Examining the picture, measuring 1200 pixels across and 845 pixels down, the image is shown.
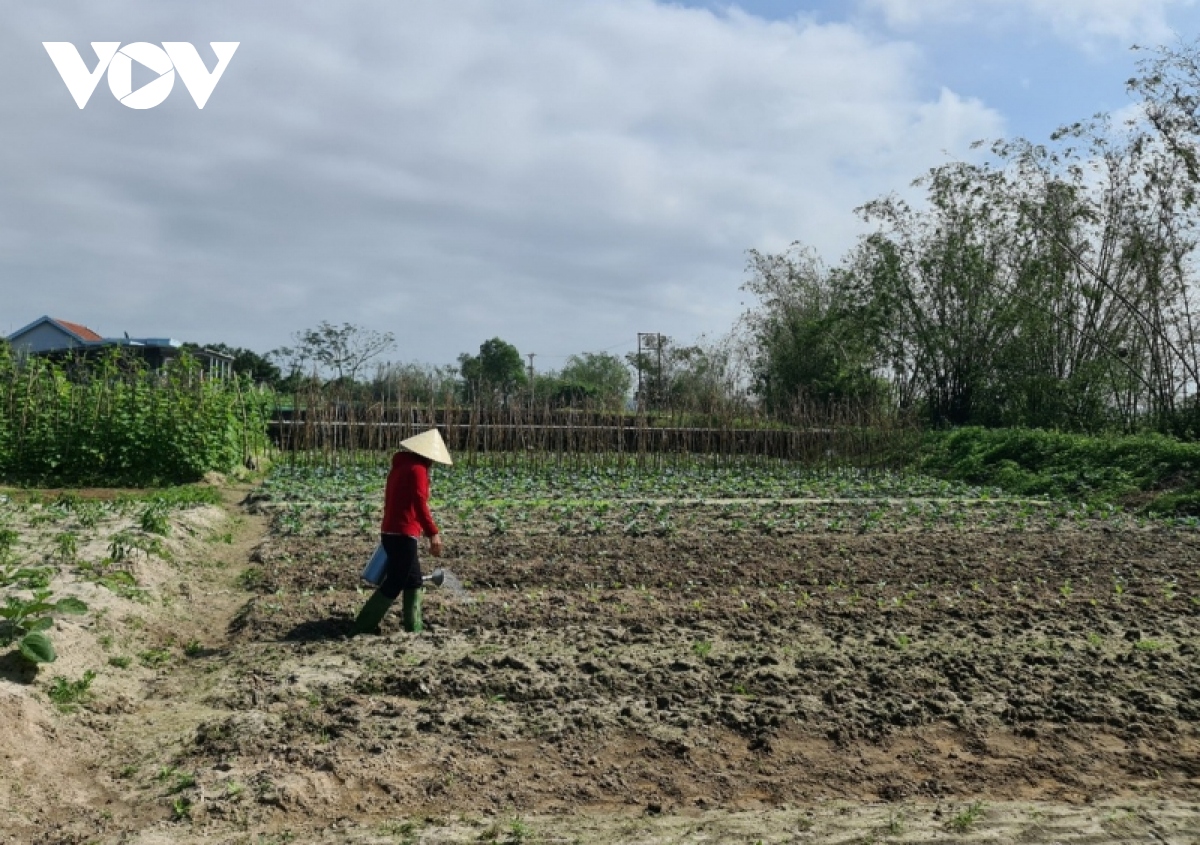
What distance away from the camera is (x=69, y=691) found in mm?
5348

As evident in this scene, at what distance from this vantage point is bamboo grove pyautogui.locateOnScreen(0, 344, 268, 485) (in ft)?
53.7

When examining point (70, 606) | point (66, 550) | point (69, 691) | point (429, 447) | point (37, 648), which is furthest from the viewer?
point (66, 550)

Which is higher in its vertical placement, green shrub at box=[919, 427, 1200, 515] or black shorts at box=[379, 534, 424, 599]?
green shrub at box=[919, 427, 1200, 515]

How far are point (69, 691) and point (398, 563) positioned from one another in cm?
202

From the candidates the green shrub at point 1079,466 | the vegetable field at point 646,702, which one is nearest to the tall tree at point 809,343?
the green shrub at point 1079,466

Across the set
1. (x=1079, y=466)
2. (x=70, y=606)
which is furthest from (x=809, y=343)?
(x=70, y=606)

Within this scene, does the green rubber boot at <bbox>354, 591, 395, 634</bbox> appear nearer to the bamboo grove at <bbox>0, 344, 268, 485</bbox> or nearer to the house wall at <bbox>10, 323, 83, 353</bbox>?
the bamboo grove at <bbox>0, 344, 268, 485</bbox>

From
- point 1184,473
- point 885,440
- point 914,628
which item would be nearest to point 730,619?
point 914,628

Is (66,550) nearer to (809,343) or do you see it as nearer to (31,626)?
(31,626)

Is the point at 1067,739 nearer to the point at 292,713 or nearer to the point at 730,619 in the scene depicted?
the point at 730,619

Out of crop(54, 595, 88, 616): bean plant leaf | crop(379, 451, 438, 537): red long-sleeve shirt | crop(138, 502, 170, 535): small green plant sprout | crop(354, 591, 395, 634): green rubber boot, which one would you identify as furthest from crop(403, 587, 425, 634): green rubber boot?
crop(138, 502, 170, 535): small green plant sprout

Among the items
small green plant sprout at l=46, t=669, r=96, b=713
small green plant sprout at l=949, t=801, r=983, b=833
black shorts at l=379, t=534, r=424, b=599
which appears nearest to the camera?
small green plant sprout at l=949, t=801, r=983, b=833

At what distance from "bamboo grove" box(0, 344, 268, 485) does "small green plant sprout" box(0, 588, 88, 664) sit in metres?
11.4

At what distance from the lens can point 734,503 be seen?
48.9 ft
